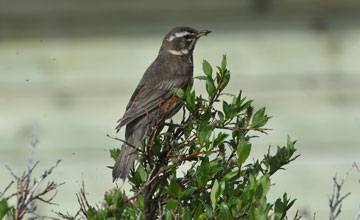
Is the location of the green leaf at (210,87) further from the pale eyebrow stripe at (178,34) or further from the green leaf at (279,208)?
the pale eyebrow stripe at (178,34)

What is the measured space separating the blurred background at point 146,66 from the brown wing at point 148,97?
5.12 ft

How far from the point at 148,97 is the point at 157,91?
0.11m

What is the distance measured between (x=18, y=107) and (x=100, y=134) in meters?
0.68

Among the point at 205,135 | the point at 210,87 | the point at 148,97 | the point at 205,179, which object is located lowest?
the point at 205,179

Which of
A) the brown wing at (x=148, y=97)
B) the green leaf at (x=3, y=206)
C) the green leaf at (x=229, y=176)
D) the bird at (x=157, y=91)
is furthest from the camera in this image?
the brown wing at (x=148, y=97)

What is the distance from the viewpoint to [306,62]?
545cm

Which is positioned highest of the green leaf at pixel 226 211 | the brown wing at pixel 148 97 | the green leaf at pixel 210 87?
the brown wing at pixel 148 97

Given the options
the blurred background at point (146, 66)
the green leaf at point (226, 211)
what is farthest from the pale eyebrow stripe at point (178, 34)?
the green leaf at point (226, 211)

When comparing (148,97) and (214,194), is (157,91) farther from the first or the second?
(214,194)

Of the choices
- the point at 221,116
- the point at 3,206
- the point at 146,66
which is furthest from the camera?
the point at 146,66

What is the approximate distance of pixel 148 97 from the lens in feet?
11.9

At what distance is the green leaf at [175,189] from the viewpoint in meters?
2.03

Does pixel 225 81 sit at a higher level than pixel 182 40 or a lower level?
lower

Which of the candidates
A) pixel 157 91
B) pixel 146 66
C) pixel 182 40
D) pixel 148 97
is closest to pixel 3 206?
pixel 148 97
